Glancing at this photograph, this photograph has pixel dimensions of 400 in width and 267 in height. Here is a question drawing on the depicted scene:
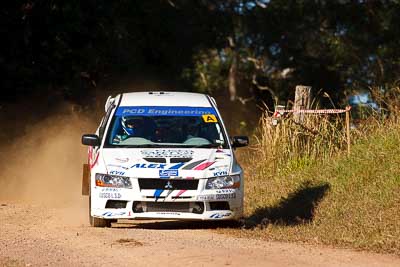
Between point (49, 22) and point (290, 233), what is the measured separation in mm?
15363

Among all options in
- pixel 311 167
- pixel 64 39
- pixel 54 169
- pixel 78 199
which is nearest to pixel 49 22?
pixel 64 39

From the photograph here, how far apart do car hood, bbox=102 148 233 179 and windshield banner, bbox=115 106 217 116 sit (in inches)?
37.1

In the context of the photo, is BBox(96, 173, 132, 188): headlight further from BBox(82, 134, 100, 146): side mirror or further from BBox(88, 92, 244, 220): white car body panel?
BBox(82, 134, 100, 146): side mirror

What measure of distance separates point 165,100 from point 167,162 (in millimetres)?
1760

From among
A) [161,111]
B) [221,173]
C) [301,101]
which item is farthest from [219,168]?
[301,101]

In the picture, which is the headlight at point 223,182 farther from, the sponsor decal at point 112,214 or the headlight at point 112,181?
the sponsor decal at point 112,214

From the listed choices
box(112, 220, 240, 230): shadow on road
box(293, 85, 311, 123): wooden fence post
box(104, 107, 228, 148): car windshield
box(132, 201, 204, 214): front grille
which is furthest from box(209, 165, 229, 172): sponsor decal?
box(293, 85, 311, 123): wooden fence post

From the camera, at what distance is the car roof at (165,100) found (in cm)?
1416

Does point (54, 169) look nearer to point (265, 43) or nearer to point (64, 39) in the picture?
point (64, 39)

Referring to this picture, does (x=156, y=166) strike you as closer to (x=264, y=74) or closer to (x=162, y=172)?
(x=162, y=172)

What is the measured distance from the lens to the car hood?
41.3ft

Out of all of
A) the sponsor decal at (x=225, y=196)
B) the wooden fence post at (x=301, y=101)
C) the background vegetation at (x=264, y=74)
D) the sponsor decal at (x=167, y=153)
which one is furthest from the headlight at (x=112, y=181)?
the wooden fence post at (x=301, y=101)

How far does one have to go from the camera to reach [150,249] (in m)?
10.8

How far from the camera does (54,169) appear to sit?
2097 cm
